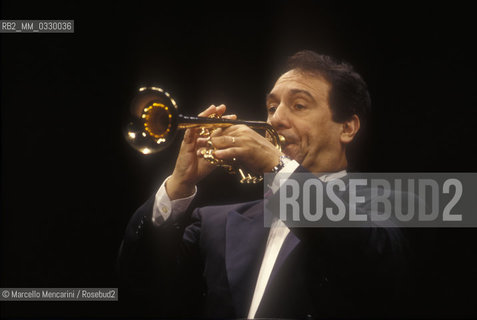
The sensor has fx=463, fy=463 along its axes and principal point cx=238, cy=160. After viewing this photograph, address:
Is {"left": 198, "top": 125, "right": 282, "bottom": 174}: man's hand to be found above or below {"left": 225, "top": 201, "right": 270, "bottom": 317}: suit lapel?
above

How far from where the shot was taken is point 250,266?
2.18 m

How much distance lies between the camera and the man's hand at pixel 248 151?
75.8 inches

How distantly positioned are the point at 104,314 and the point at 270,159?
154cm

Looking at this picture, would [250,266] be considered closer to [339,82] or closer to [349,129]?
[349,129]

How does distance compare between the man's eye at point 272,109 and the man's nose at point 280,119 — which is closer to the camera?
the man's nose at point 280,119

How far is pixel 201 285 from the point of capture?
2453 millimetres

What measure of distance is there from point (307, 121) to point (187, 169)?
70 centimetres

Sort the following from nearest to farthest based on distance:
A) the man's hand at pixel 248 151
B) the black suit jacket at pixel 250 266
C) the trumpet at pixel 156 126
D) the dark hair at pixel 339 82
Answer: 1. the black suit jacket at pixel 250 266
2. the man's hand at pixel 248 151
3. the trumpet at pixel 156 126
4. the dark hair at pixel 339 82

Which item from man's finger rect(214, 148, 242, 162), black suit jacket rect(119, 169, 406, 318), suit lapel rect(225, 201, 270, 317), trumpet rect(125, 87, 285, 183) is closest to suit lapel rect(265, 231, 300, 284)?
black suit jacket rect(119, 169, 406, 318)

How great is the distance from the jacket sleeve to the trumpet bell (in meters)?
0.28

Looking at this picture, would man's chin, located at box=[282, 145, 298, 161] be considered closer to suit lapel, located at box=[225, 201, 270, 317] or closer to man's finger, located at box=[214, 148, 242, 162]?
suit lapel, located at box=[225, 201, 270, 317]

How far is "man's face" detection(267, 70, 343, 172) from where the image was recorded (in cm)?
247

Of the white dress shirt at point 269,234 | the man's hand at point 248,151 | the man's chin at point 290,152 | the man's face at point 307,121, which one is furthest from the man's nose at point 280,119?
the man's hand at point 248,151

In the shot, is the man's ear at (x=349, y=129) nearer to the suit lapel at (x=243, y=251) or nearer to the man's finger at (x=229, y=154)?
the suit lapel at (x=243, y=251)
